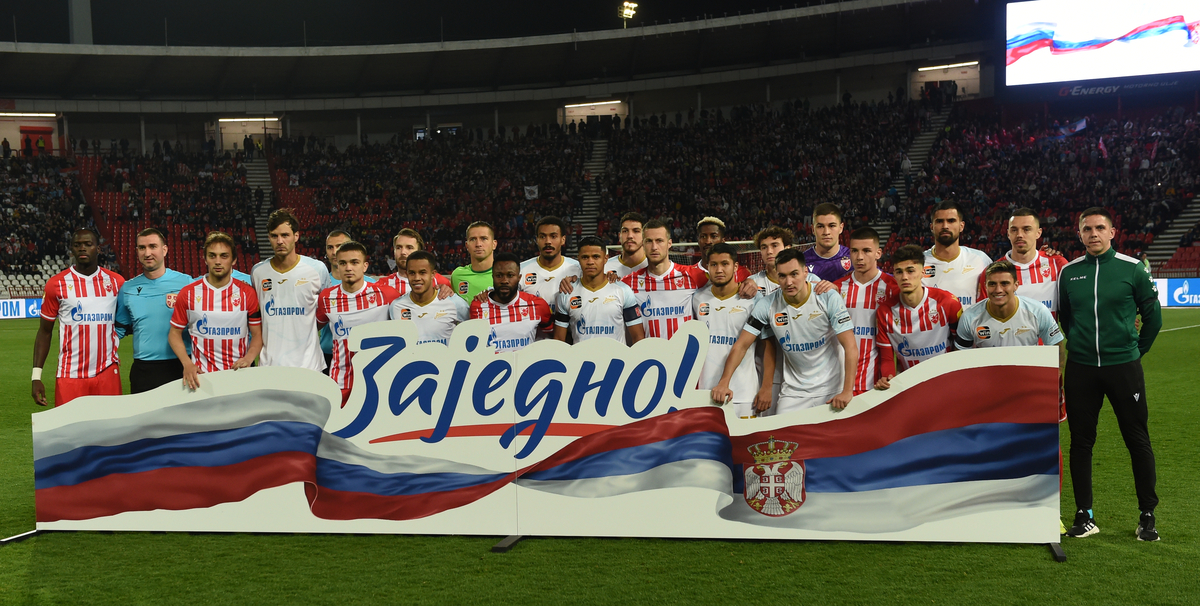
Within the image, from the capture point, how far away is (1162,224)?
25250 mm

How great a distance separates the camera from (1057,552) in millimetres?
4684

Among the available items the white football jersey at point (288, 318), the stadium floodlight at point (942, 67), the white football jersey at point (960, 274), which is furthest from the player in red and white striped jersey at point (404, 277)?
the stadium floodlight at point (942, 67)

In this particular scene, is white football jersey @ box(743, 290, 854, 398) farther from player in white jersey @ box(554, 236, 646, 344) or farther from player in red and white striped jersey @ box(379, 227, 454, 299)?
player in red and white striped jersey @ box(379, 227, 454, 299)

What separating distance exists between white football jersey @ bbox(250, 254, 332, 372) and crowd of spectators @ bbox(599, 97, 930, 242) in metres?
23.2

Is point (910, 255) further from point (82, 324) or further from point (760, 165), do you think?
point (760, 165)

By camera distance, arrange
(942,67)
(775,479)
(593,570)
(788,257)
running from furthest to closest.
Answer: (942,67) → (788,257) → (775,479) → (593,570)

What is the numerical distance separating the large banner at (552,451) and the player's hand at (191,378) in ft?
0.19

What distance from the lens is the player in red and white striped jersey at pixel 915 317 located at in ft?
17.3

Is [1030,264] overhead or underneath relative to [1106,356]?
overhead

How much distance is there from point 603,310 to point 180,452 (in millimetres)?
2812

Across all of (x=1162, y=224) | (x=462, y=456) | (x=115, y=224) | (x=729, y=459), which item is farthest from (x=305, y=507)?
(x=115, y=224)

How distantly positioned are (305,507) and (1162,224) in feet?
89.2

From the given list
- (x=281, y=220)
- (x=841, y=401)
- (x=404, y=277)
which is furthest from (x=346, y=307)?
(x=841, y=401)

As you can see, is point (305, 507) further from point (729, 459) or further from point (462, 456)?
point (729, 459)
